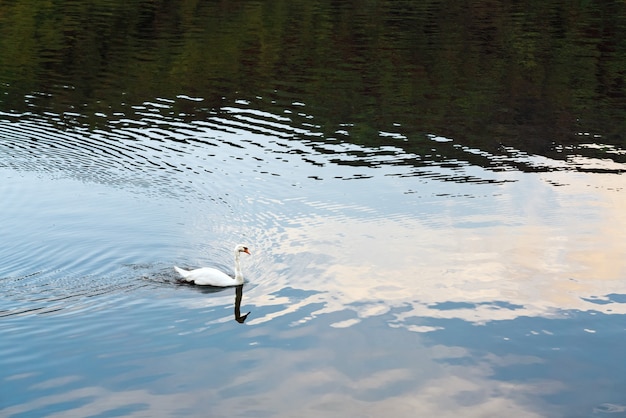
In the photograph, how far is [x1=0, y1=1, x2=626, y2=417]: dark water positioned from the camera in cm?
1850

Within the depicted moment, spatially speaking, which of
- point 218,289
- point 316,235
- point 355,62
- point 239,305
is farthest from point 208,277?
point 355,62

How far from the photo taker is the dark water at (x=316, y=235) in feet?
60.7

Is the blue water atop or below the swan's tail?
below

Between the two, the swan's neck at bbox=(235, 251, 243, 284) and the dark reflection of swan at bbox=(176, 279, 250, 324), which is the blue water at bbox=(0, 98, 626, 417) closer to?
the dark reflection of swan at bbox=(176, 279, 250, 324)

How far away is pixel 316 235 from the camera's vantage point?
2709cm

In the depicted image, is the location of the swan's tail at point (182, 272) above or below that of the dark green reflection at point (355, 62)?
below

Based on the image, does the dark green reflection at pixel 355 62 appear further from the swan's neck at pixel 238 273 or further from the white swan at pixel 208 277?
the white swan at pixel 208 277

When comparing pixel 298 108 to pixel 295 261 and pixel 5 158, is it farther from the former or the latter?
pixel 295 261

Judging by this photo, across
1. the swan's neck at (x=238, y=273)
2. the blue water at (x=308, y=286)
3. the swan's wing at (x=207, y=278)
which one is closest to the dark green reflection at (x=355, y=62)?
the blue water at (x=308, y=286)

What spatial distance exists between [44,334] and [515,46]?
48276 millimetres

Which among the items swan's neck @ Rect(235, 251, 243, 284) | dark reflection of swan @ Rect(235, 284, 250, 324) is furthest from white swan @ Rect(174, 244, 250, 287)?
dark reflection of swan @ Rect(235, 284, 250, 324)

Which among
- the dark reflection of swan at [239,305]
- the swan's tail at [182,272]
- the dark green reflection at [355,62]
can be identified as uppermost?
the dark green reflection at [355,62]

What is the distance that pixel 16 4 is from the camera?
81.1m

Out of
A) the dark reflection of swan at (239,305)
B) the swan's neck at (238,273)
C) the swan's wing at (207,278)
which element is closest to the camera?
the dark reflection of swan at (239,305)
